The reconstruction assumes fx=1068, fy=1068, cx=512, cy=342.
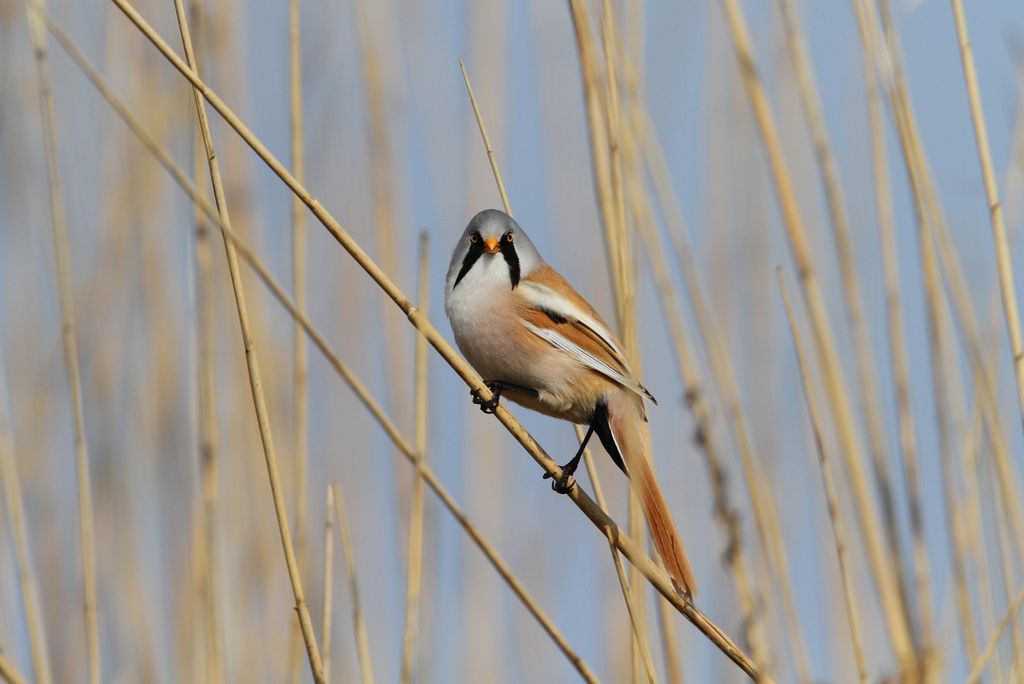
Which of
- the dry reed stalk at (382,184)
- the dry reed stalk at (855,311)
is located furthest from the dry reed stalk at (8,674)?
the dry reed stalk at (855,311)

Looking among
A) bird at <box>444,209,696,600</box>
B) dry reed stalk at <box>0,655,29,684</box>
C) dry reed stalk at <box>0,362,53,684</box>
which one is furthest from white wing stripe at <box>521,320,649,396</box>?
dry reed stalk at <box>0,655,29,684</box>

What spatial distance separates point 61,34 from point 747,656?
1.20 meters

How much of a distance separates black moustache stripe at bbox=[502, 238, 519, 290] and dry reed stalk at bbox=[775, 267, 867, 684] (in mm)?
710

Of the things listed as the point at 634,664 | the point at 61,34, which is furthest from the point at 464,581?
the point at 61,34

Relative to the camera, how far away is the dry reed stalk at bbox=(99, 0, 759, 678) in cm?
131

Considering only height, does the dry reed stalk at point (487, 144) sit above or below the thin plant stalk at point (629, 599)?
above

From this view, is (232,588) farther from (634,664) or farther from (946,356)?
(946,356)

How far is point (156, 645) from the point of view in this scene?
7.36 feet

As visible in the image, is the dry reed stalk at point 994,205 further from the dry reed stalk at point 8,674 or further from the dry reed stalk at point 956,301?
the dry reed stalk at point 8,674

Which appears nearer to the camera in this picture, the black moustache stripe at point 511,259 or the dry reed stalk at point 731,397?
the dry reed stalk at point 731,397

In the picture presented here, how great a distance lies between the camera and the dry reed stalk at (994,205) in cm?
154

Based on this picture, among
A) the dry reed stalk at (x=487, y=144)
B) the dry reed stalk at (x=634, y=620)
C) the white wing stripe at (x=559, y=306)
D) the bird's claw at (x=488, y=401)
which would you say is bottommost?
the dry reed stalk at (x=634, y=620)

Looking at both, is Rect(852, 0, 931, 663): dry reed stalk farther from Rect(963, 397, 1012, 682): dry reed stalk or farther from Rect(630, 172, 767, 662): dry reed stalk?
Rect(630, 172, 767, 662): dry reed stalk

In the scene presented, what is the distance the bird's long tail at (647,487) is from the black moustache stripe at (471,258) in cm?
39
